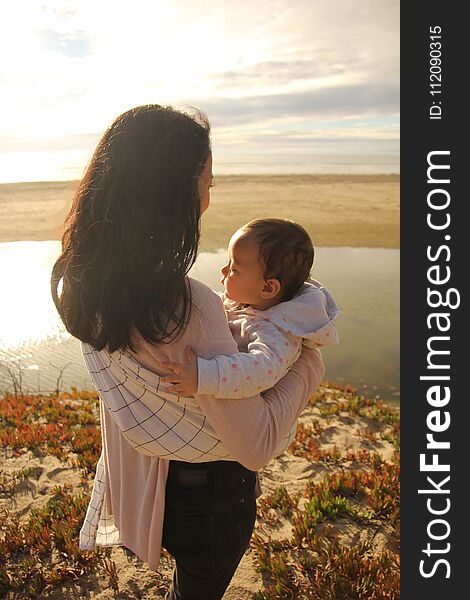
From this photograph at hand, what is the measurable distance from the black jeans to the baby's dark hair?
96 cm

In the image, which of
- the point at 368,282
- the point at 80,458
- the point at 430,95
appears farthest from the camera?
the point at 368,282

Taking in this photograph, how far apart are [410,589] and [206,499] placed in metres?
1.90

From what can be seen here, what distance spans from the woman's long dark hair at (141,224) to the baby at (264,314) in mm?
219

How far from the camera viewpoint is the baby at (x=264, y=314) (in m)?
2.13

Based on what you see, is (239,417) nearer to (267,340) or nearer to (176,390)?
(176,390)

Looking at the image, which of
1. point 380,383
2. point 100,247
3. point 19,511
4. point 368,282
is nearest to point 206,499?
point 100,247

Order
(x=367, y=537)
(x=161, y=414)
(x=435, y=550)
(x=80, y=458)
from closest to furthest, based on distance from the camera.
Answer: (x=161, y=414)
(x=435, y=550)
(x=367, y=537)
(x=80, y=458)

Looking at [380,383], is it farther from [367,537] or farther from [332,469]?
[367,537]

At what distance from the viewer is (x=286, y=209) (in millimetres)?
30625

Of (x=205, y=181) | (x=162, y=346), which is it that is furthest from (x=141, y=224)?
(x=162, y=346)

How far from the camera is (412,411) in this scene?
3.74 metres

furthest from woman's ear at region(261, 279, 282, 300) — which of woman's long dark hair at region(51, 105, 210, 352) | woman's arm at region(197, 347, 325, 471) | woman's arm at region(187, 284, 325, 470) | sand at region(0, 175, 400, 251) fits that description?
sand at region(0, 175, 400, 251)

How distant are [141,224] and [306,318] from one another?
0.99m

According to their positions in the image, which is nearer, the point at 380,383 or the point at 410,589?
the point at 410,589
